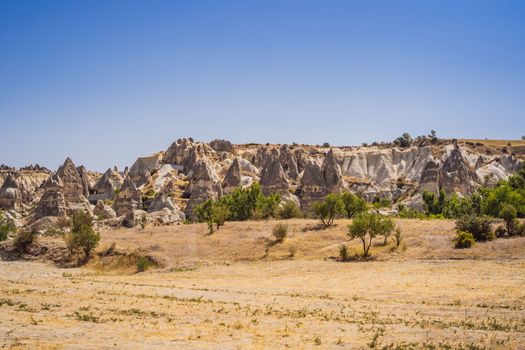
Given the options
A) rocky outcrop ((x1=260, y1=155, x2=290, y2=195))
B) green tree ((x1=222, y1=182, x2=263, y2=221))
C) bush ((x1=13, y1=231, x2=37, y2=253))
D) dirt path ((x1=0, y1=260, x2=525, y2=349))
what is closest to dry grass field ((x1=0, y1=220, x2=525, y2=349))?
dirt path ((x1=0, y1=260, x2=525, y2=349))

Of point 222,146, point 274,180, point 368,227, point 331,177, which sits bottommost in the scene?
point 368,227

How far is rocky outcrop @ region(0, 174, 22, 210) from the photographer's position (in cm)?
9629

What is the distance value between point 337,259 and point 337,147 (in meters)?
101

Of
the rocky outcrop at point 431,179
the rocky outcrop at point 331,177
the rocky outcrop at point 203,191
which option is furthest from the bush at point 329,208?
the rocky outcrop at point 431,179

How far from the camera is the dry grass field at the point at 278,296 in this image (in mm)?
17359

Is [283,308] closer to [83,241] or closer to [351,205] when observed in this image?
[83,241]

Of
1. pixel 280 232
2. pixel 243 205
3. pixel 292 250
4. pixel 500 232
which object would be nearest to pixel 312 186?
pixel 243 205

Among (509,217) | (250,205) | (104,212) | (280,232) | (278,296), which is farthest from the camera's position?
(104,212)

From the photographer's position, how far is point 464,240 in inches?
1689

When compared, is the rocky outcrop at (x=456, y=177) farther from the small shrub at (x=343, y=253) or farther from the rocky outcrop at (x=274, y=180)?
the small shrub at (x=343, y=253)

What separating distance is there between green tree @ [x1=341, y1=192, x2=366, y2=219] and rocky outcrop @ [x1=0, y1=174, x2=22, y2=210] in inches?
2389

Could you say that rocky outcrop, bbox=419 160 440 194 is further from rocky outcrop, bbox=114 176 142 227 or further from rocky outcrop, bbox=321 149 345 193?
rocky outcrop, bbox=114 176 142 227

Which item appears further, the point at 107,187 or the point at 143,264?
the point at 107,187

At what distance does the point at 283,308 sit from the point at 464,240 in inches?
917
